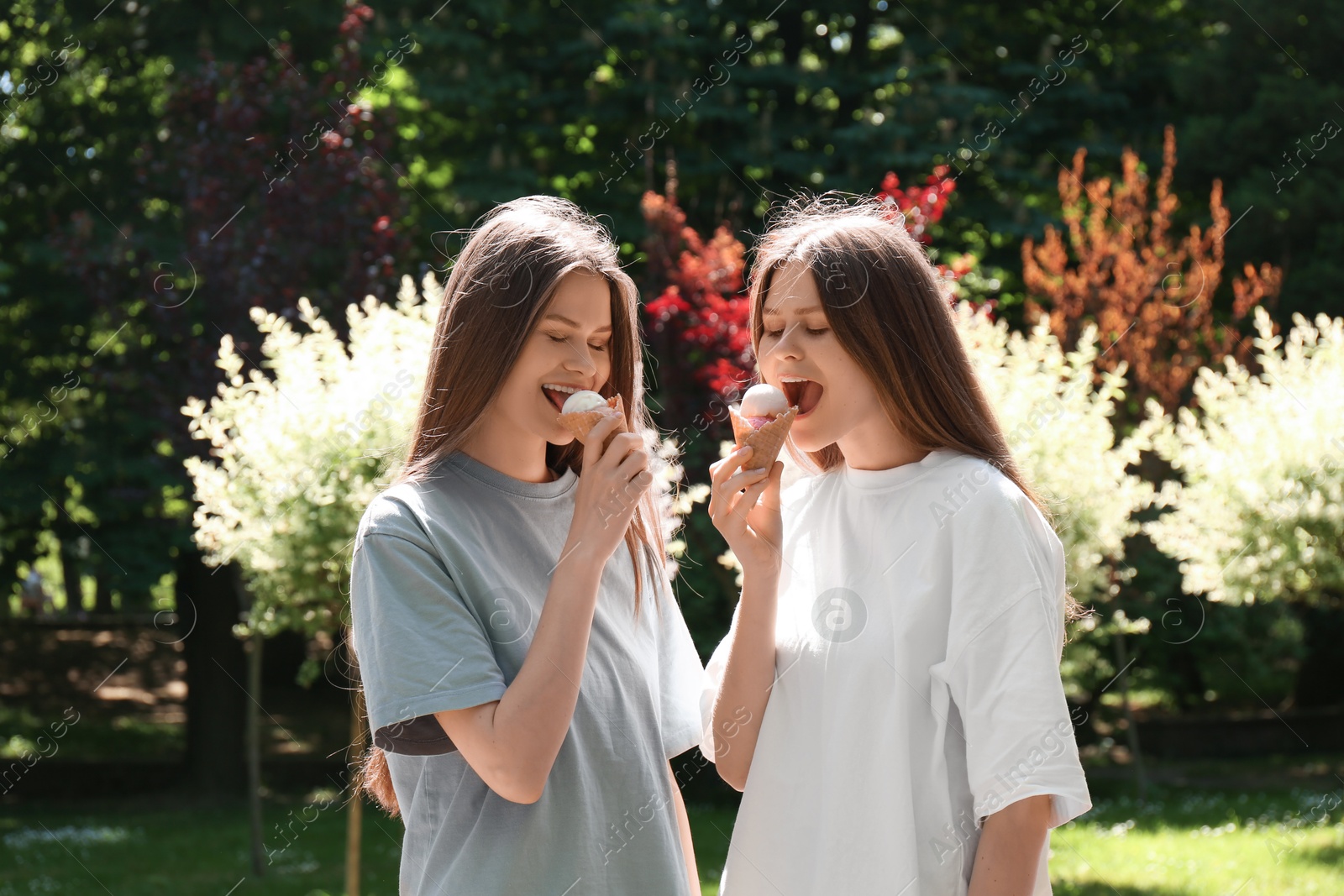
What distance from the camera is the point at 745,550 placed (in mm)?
2330

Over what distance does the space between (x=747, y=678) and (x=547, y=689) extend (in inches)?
20.1

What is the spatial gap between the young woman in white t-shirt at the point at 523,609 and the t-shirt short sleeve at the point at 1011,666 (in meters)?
0.60

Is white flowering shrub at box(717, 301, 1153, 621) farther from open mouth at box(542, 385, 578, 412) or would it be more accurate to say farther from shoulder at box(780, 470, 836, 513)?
open mouth at box(542, 385, 578, 412)

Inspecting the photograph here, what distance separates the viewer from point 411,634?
194 cm

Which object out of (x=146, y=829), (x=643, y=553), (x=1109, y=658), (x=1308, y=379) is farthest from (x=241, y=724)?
(x=643, y=553)

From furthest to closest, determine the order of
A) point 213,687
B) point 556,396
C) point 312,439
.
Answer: point 213,687 < point 312,439 < point 556,396

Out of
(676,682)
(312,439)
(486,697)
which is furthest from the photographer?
(312,439)

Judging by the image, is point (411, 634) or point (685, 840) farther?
point (685, 840)

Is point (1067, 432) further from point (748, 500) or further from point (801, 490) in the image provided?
point (748, 500)

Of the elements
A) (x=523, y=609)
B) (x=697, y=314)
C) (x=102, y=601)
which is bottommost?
(x=102, y=601)

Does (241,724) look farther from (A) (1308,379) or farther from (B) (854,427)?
(B) (854,427)

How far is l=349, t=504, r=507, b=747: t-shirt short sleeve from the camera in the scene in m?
1.92

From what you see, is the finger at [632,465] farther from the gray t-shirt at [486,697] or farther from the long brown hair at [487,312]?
the gray t-shirt at [486,697]

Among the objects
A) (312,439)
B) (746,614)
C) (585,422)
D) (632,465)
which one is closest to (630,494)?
(632,465)
